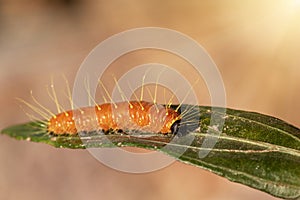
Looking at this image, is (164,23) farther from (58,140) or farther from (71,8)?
(58,140)

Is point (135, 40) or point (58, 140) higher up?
point (135, 40)

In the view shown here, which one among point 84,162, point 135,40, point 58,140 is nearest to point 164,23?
point 135,40

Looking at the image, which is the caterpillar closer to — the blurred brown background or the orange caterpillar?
the orange caterpillar

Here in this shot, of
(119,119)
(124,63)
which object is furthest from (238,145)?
(124,63)

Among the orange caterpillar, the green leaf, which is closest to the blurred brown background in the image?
the orange caterpillar

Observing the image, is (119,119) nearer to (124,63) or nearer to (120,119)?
(120,119)
